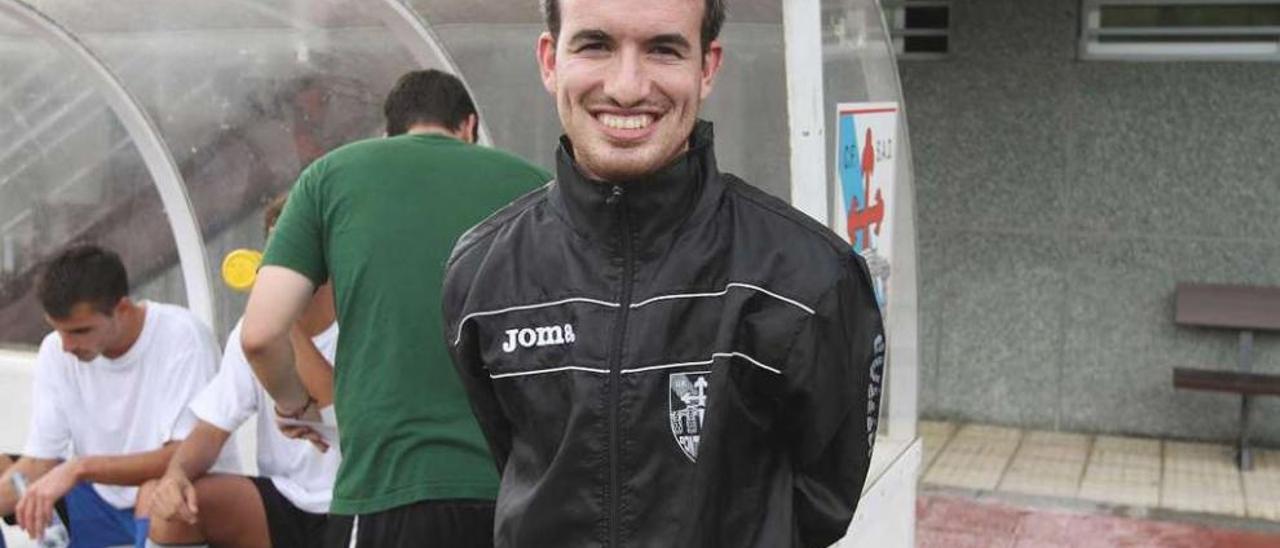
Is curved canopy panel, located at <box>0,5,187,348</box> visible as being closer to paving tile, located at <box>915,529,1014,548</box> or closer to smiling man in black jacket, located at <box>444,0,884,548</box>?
paving tile, located at <box>915,529,1014,548</box>

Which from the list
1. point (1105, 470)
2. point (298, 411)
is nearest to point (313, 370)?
point (298, 411)

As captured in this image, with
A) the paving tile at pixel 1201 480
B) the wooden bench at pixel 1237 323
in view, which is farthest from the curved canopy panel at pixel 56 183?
the wooden bench at pixel 1237 323

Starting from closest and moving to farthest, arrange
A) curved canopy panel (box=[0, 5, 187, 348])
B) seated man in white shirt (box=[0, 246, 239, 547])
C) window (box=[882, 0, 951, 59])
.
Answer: seated man in white shirt (box=[0, 246, 239, 547]) → curved canopy panel (box=[0, 5, 187, 348]) → window (box=[882, 0, 951, 59])

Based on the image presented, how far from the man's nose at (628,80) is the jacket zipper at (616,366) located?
12cm

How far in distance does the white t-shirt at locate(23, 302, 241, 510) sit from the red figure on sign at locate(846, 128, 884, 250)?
185 centimetres

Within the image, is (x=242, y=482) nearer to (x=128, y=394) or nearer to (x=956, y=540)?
(x=128, y=394)

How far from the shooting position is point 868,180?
395cm

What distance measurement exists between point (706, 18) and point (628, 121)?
17 cm

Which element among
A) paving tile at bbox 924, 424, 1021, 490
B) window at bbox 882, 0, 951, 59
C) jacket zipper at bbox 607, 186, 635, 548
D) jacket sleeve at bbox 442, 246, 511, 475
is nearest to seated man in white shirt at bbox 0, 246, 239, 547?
jacket sleeve at bbox 442, 246, 511, 475

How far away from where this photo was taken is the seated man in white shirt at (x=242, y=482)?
13.3 ft

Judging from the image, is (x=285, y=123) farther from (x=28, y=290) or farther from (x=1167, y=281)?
(x=1167, y=281)

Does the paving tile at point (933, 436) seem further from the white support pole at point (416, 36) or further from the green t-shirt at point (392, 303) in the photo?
the green t-shirt at point (392, 303)

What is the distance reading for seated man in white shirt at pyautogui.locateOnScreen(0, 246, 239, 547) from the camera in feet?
13.6

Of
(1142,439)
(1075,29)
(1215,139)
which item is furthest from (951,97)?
(1142,439)
